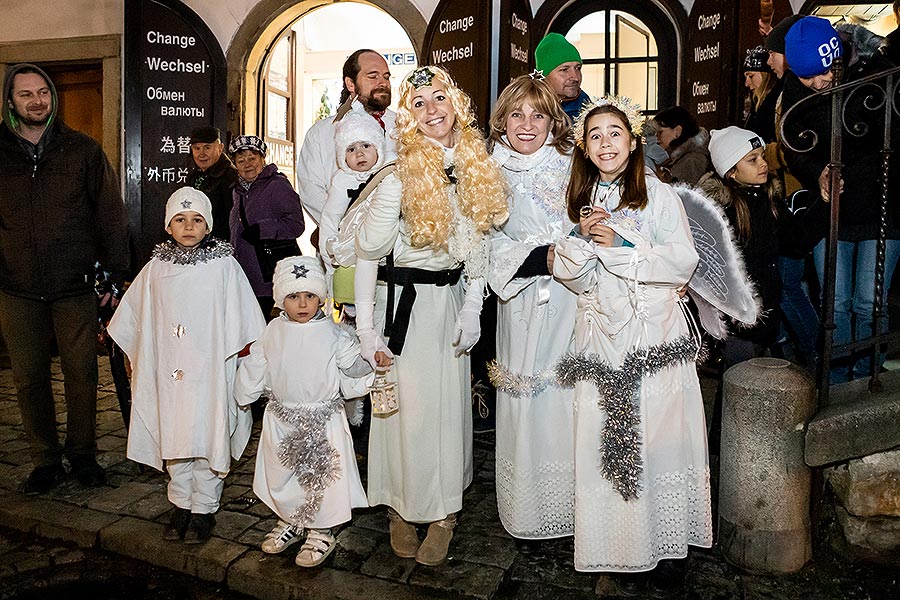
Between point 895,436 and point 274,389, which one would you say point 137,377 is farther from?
point 895,436

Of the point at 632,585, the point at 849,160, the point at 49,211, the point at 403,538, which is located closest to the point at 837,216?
the point at 849,160

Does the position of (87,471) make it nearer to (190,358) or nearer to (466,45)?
(190,358)

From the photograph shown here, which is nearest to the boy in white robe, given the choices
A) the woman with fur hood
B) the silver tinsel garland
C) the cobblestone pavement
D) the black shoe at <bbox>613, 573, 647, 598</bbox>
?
the cobblestone pavement

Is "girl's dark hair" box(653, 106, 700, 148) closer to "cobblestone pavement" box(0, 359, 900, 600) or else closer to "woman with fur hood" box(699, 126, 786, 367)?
"woman with fur hood" box(699, 126, 786, 367)

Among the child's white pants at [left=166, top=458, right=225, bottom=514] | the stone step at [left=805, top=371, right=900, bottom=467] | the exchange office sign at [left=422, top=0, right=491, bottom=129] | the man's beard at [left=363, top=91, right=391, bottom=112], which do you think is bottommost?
the child's white pants at [left=166, top=458, right=225, bottom=514]

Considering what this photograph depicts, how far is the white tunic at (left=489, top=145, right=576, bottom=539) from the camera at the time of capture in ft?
11.7

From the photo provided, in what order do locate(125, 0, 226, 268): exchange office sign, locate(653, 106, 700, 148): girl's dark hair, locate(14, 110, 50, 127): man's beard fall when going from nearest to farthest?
locate(14, 110, 50, 127): man's beard → locate(653, 106, 700, 148): girl's dark hair → locate(125, 0, 226, 268): exchange office sign

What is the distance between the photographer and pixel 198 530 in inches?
154

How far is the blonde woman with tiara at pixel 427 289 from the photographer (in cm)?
341

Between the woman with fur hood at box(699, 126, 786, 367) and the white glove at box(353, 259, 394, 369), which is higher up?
the woman with fur hood at box(699, 126, 786, 367)

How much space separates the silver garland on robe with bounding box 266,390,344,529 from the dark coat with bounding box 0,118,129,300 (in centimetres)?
181

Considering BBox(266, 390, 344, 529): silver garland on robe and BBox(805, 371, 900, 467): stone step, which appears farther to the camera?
BBox(266, 390, 344, 529): silver garland on robe

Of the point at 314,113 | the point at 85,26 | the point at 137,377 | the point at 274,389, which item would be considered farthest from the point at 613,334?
the point at 314,113

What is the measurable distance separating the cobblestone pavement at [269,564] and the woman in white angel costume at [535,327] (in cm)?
25
